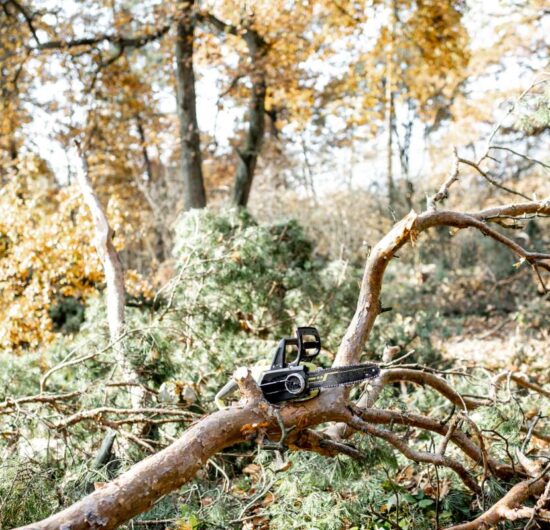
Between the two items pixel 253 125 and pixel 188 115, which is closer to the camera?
pixel 188 115

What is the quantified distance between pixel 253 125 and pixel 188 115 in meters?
1.02

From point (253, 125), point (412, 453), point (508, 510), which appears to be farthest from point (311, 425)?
point (253, 125)

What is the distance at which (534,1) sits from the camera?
9039 mm

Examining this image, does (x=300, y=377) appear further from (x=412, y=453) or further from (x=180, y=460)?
(x=412, y=453)

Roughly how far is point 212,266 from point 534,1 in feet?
25.2

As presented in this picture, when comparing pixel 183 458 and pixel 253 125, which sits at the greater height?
pixel 253 125

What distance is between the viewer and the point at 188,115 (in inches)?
320

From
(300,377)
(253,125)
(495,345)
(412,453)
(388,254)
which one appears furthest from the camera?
(253,125)

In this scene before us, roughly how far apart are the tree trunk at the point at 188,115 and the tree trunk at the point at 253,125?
0.66 meters

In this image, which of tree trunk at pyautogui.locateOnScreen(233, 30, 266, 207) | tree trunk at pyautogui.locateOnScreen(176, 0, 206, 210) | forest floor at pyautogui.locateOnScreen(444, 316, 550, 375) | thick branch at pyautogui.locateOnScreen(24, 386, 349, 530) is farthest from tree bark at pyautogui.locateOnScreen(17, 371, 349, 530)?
tree trunk at pyautogui.locateOnScreen(233, 30, 266, 207)

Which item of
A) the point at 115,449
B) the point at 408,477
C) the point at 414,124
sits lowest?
the point at 408,477

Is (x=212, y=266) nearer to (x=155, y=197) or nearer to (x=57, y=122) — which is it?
(x=155, y=197)

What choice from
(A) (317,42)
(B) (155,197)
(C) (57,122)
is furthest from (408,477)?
→ (C) (57,122)

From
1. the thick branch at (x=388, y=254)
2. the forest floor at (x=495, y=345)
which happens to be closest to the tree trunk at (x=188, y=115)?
the forest floor at (x=495, y=345)
